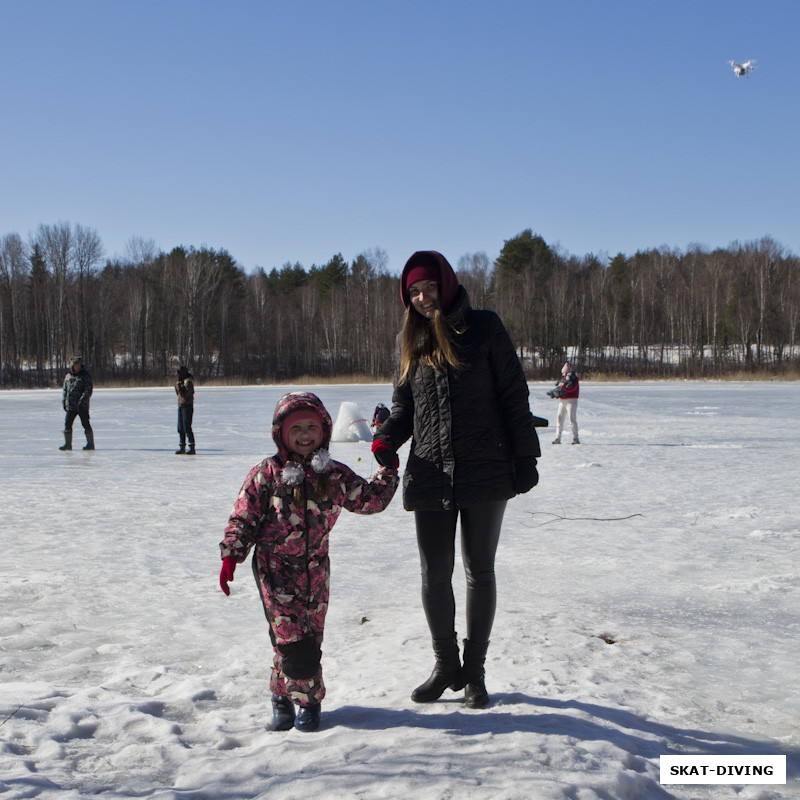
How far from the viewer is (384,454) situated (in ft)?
10.1

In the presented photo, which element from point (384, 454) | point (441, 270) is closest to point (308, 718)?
point (384, 454)

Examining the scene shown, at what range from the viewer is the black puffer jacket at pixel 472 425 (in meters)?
2.96

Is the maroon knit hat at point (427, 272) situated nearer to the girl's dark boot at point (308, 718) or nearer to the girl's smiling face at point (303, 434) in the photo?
the girl's smiling face at point (303, 434)

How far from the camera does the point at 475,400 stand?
9.84ft

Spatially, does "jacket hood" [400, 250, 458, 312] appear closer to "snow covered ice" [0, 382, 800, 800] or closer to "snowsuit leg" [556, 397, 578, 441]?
"snow covered ice" [0, 382, 800, 800]

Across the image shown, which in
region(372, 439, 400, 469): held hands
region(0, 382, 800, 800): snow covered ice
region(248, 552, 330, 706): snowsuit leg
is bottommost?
region(0, 382, 800, 800): snow covered ice

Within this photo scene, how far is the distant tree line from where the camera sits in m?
60.3

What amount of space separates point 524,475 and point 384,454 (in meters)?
0.55

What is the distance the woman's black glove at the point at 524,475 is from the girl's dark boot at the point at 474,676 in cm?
63

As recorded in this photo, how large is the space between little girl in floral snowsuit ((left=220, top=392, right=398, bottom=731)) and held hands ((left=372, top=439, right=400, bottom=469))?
16cm

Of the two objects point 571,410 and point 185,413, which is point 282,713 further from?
point 571,410

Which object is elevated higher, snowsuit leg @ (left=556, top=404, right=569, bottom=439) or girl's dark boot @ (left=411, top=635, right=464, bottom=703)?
snowsuit leg @ (left=556, top=404, right=569, bottom=439)

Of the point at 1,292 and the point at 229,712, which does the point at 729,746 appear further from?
the point at 1,292

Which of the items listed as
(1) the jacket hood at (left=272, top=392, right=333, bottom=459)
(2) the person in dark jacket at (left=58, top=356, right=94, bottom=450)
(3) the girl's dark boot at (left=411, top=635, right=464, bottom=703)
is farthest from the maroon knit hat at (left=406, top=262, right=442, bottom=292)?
(2) the person in dark jacket at (left=58, top=356, right=94, bottom=450)
